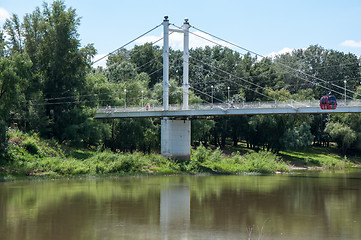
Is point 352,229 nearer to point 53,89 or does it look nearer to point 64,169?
point 64,169

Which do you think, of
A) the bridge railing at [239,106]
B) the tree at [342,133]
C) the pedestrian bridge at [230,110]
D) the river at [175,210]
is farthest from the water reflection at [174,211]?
the tree at [342,133]

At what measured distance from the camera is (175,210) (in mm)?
28625

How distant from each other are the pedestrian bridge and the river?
440 inches

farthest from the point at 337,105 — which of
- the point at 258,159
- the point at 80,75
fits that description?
the point at 80,75

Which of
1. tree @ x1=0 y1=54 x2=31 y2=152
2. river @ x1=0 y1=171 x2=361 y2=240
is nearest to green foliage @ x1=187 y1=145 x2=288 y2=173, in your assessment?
river @ x1=0 y1=171 x2=361 y2=240

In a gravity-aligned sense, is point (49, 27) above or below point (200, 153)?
above

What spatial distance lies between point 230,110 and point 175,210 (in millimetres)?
31262

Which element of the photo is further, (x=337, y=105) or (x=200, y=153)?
(x=200, y=153)

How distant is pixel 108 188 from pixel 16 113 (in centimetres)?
2482

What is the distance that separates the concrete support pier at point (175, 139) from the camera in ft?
212

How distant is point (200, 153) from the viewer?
64188mm

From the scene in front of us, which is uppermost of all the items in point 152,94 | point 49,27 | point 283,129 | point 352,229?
point 49,27

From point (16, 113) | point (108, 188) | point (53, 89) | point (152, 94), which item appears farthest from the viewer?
point (152, 94)

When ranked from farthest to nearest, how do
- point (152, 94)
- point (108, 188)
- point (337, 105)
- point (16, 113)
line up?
point (152, 94) → point (16, 113) → point (337, 105) → point (108, 188)
